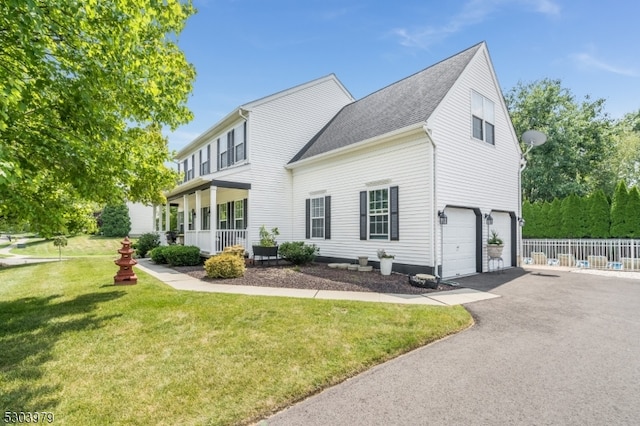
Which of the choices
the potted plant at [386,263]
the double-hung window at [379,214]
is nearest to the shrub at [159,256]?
the double-hung window at [379,214]

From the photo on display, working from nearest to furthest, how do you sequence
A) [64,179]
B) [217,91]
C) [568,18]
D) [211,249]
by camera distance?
[64,179]
[568,18]
[211,249]
[217,91]

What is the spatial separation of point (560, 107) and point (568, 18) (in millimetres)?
16875

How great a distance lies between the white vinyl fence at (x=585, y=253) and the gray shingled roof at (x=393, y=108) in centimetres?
896

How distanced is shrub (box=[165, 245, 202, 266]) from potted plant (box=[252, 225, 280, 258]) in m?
2.50

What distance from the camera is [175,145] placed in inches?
949

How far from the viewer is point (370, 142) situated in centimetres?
1106

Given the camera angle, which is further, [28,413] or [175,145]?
[175,145]

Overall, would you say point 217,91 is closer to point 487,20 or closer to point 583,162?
point 487,20

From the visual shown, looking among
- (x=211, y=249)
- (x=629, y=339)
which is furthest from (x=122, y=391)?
(x=211, y=249)

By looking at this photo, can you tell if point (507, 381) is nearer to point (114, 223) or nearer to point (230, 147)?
point (230, 147)

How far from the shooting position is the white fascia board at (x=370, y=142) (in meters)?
9.61

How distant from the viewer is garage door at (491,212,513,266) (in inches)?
501

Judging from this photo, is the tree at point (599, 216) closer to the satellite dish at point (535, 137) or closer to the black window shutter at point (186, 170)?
the satellite dish at point (535, 137)

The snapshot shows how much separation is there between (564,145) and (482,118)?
14.7 m
